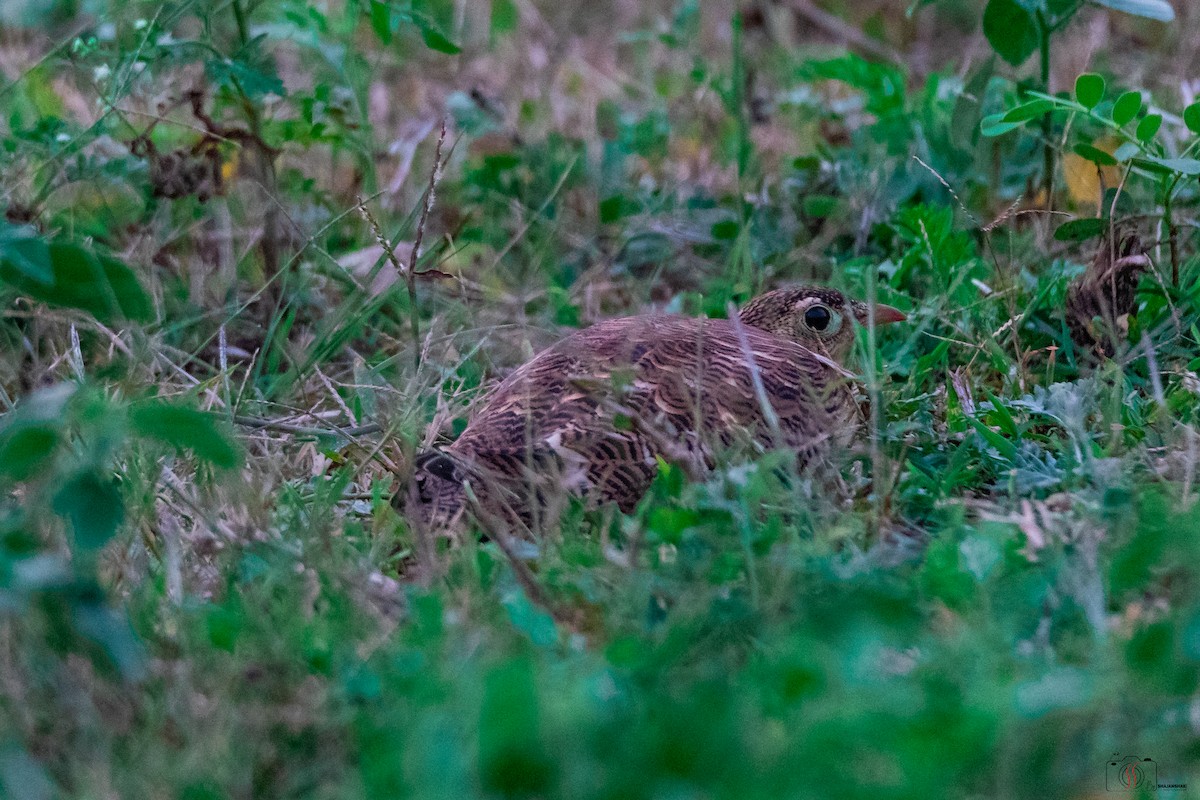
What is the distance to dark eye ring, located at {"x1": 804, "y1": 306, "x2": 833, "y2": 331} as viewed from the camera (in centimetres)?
334

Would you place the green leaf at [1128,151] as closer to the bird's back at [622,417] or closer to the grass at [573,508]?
the grass at [573,508]

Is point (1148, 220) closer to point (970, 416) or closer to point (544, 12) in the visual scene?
point (970, 416)

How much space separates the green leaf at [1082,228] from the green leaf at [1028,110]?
384 millimetres

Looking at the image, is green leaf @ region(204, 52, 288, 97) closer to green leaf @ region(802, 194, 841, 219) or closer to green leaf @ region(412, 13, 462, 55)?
green leaf @ region(412, 13, 462, 55)

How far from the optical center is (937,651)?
70.0 inches

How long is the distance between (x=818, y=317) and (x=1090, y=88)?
851 millimetres

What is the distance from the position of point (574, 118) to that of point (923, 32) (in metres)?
2.26

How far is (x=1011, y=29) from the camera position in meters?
3.54

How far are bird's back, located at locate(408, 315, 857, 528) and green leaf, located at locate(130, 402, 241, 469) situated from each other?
1.53ft

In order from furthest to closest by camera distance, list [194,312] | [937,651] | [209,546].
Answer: [194,312] < [209,546] < [937,651]

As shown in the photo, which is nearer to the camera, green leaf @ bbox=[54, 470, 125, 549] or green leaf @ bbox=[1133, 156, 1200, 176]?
green leaf @ bbox=[54, 470, 125, 549]

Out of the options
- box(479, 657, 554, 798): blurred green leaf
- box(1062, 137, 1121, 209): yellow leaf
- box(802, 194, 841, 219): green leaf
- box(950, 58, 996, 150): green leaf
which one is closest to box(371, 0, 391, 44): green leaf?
box(802, 194, 841, 219): green leaf

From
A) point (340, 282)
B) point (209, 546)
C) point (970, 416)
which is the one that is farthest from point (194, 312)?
point (970, 416)

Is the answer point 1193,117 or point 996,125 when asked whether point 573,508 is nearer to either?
point 996,125
